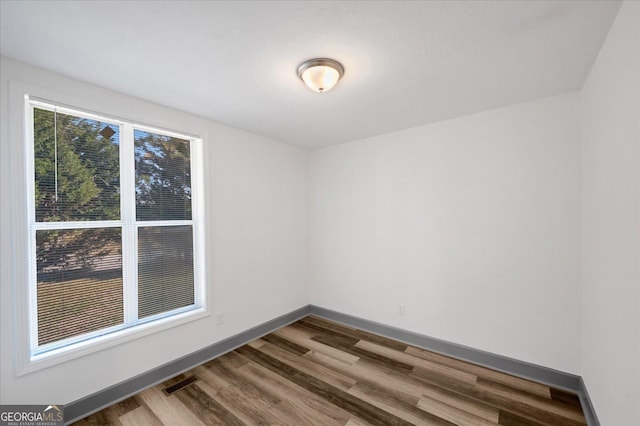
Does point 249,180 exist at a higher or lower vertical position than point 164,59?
lower

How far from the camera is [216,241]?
282cm

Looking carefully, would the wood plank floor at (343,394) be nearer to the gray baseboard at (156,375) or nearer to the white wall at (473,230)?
the gray baseboard at (156,375)

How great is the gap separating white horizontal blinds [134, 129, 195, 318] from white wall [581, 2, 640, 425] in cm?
320

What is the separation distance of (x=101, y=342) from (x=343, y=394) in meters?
1.99

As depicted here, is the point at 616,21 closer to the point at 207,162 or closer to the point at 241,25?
the point at 241,25

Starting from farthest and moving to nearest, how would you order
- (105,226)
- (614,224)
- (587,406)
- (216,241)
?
1. (216,241)
2. (105,226)
3. (587,406)
4. (614,224)

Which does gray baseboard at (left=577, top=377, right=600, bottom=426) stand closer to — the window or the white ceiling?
the white ceiling

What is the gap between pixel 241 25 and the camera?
140 cm

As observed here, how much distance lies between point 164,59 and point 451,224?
2885 mm

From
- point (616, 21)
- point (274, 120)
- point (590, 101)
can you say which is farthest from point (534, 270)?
point (274, 120)

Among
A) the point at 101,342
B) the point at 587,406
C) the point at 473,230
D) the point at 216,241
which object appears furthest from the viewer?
the point at 216,241

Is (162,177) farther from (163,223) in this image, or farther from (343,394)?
(343,394)

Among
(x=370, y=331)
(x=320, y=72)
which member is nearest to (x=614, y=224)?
(x=320, y=72)

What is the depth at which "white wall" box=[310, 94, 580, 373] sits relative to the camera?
219 centimetres
